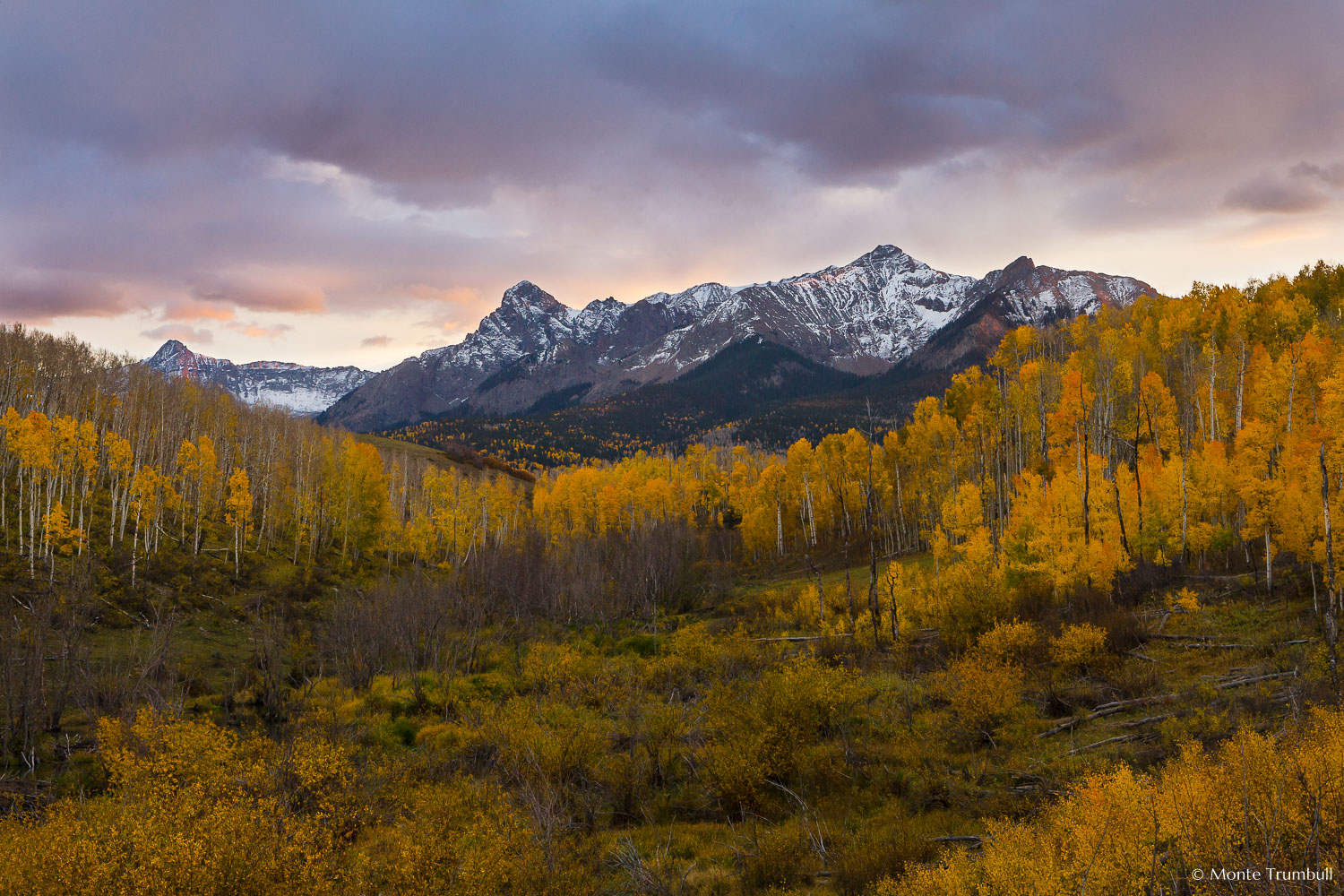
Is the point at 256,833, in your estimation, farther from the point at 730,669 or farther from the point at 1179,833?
the point at 730,669

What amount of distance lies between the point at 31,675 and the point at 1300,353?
66.3 m

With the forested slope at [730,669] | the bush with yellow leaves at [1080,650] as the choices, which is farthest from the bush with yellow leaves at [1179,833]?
the bush with yellow leaves at [1080,650]

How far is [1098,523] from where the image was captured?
36156mm

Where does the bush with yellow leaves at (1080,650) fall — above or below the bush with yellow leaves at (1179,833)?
below

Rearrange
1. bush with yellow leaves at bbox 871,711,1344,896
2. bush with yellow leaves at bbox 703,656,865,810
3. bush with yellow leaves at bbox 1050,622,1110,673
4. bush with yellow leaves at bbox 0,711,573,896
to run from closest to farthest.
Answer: bush with yellow leaves at bbox 871,711,1344,896
bush with yellow leaves at bbox 0,711,573,896
bush with yellow leaves at bbox 703,656,865,810
bush with yellow leaves at bbox 1050,622,1110,673

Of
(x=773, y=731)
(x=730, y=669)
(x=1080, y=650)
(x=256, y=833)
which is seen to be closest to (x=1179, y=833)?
(x=773, y=731)

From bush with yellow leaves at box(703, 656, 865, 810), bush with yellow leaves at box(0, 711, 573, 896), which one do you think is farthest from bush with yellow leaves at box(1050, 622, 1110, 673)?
bush with yellow leaves at box(0, 711, 573, 896)

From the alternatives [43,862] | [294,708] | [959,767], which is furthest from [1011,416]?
[43,862]

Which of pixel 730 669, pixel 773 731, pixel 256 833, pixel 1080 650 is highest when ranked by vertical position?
pixel 256 833

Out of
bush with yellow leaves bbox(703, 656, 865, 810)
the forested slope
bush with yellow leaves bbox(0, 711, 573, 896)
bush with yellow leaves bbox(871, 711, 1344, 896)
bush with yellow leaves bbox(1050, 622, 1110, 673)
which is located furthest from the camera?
bush with yellow leaves bbox(1050, 622, 1110, 673)

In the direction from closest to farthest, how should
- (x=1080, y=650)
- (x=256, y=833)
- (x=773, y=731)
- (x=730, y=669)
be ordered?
1. (x=256, y=833)
2. (x=773, y=731)
3. (x=1080, y=650)
4. (x=730, y=669)

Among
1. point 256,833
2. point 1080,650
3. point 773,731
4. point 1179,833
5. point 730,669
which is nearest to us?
point 1179,833

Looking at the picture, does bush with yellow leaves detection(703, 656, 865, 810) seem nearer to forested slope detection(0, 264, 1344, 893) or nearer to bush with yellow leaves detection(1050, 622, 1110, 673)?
forested slope detection(0, 264, 1344, 893)

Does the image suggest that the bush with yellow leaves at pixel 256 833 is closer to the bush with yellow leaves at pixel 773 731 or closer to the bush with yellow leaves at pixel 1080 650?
the bush with yellow leaves at pixel 773 731
